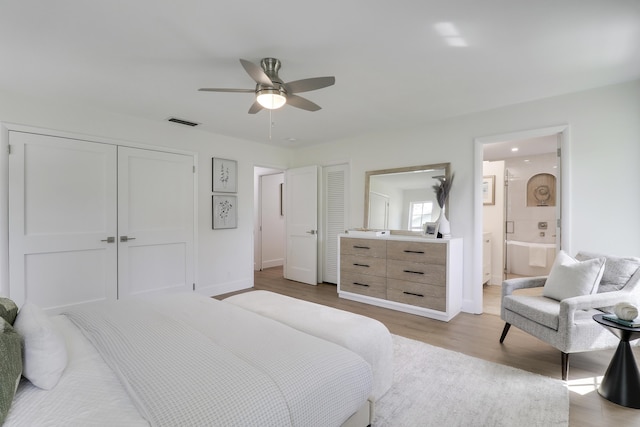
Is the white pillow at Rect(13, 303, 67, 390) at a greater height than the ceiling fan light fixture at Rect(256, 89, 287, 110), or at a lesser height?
lesser

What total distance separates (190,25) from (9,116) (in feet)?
8.03

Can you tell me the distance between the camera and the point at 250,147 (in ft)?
16.3

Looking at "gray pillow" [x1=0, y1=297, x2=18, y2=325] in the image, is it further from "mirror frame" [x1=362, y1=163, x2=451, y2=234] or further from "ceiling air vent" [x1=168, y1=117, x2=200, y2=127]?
"mirror frame" [x1=362, y1=163, x2=451, y2=234]

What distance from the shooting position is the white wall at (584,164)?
281 centimetres

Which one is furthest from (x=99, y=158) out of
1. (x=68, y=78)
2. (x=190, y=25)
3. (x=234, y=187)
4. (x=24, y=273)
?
(x=190, y=25)

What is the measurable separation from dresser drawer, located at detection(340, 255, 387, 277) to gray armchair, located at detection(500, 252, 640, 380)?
61.2 inches

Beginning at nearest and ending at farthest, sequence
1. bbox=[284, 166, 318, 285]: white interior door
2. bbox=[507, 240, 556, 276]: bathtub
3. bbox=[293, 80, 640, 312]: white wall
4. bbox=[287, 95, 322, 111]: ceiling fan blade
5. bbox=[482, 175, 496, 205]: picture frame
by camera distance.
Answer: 1. bbox=[287, 95, 322, 111]: ceiling fan blade
2. bbox=[293, 80, 640, 312]: white wall
3. bbox=[284, 166, 318, 285]: white interior door
4. bbox=[482, 175, 496, 205]: picture frame
5. bbox=[507, 240, 556, 276]: bathtub

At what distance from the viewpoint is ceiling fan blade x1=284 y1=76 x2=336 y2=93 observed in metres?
2.08

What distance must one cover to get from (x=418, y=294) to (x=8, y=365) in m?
3.43

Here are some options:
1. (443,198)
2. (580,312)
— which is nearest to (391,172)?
(443,198)

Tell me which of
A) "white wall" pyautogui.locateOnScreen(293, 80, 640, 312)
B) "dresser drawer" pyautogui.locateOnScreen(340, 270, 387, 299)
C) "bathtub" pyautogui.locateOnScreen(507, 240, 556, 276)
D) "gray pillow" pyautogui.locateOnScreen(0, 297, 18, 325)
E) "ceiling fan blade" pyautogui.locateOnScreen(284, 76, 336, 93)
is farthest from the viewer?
"bathtub" pyautogui.locateOnScreen(507, 240, 556, 276)

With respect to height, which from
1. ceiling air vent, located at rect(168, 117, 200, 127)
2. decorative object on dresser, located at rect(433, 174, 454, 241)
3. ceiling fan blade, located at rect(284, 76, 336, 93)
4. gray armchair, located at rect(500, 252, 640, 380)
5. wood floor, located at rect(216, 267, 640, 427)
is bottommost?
wood floor, located at rect(216, 267, 640, 427)

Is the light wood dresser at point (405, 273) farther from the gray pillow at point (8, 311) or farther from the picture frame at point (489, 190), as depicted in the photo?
the gray pillow at point (8, 311)

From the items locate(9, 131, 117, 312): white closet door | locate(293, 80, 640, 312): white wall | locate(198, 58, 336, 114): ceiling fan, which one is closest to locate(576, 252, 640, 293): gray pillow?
locate(293, 80, 640, 312): white wall
